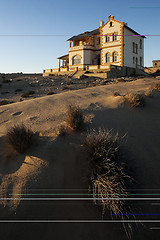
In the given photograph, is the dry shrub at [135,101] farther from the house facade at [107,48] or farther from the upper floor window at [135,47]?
the upper floor window at [135,47]

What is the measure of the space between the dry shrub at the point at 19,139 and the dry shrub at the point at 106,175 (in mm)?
1743

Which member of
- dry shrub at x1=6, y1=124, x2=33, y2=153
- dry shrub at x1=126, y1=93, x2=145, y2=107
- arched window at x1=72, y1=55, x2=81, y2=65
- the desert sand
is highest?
arched window at x1=72, y1=55, x2=81, y2=65

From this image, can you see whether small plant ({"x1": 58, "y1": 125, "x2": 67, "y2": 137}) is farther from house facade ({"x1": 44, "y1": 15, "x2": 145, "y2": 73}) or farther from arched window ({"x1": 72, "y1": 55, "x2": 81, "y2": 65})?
arched window ({"x1": 72, "y1": 55, "x2": 81, "y2": 65})

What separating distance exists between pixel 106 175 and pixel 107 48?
3037 cm

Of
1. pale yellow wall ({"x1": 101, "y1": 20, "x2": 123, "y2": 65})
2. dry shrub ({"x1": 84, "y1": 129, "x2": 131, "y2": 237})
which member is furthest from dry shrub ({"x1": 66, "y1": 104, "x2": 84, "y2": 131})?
pale yellow wall ({"x1": 101, "y1": 20, "x2": 123, "y2": 65})

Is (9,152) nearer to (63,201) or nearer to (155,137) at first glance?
(63,201)

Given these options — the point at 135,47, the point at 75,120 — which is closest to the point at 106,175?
the point at 75,120

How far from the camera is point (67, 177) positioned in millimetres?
4289

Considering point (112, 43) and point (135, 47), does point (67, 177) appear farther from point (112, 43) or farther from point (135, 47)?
point (135, 47)

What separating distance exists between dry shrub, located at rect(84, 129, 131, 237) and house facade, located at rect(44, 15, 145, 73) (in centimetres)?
2490

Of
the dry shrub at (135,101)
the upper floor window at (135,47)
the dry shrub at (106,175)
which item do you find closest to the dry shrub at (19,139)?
the dry shrub at (106,175)

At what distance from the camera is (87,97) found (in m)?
9.62

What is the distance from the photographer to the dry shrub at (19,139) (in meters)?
5.01

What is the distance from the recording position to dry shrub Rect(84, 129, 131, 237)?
140 inches
